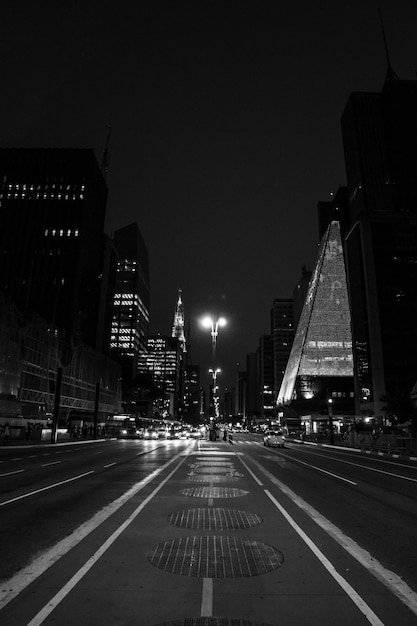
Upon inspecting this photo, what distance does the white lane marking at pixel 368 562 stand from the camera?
544cm

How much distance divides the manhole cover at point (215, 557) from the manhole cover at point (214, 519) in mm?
948

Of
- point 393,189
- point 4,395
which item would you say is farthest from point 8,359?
point 393,189

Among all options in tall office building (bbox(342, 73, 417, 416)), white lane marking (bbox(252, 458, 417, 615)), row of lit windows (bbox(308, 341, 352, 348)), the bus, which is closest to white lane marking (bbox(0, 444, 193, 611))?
white lane marking (bbox(252, 458, 417, 615))

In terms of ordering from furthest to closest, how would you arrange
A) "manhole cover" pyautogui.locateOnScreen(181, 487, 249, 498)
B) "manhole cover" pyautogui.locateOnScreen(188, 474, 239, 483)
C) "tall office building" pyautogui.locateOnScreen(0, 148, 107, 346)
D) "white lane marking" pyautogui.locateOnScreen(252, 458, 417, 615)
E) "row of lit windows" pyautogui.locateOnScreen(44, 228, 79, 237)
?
"row of lit windows" pyautogui.locateOnScreen(44, 228, 79, 237)
"tall office building" pyautogui.locateOnScreen(0, 148, 107, 346)
"manhole cover" pyautogui.locateOnScreen(188, 474, 239, 483)
"manhole cover" pyautogui.locateOnScreen(181, 487, 249, 498)
"white lane marking" pyautogui.locateOnScreen(252, 458, 417, 615)

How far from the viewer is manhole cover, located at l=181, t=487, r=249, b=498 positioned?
13.0 metres

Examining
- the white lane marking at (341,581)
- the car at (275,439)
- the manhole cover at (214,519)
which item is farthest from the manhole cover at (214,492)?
the car at (275,439)

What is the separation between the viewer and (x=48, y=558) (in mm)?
6777

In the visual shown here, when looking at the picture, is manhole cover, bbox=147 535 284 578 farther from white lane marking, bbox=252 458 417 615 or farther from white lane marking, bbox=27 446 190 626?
white lane marking, bbox=252 458 417 615

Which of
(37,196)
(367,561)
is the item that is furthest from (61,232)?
A: (367,561)

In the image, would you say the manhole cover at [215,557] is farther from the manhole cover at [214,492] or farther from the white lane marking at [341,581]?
the manhole cover at [214,492]

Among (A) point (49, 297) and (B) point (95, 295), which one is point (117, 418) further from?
(B) point (95, 295)

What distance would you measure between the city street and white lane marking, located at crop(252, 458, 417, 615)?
2 centimetres

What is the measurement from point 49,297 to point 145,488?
425 feet

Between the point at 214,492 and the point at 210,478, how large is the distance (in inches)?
151
